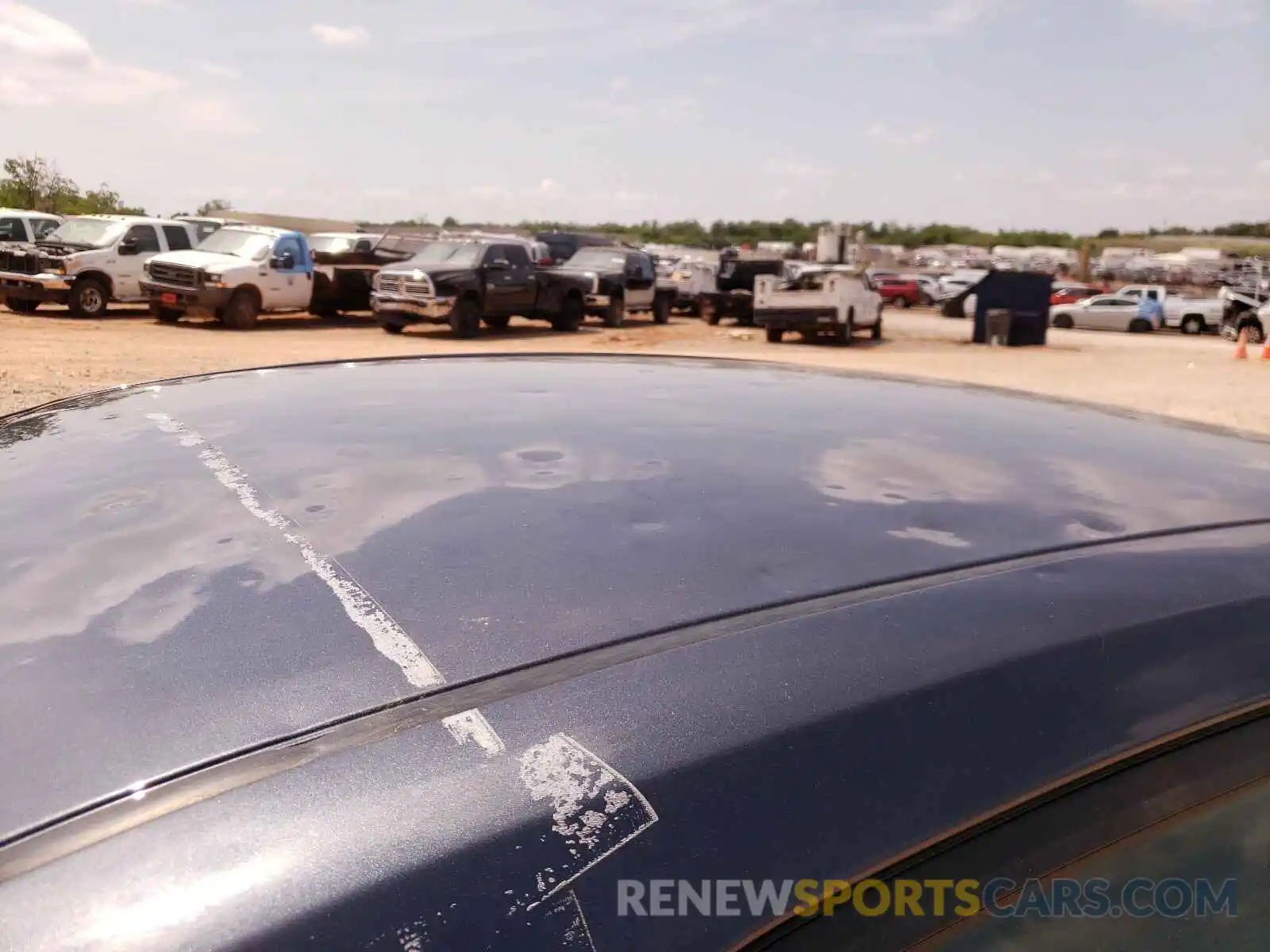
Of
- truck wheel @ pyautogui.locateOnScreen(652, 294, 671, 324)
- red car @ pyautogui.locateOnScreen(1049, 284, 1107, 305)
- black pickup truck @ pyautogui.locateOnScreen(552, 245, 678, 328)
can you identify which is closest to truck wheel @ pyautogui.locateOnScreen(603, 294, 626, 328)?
black pickup truck @ pyautogui.locateOnScreen(552, 245, 678, 328)

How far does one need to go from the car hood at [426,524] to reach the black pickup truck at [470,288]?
19985 millimetres

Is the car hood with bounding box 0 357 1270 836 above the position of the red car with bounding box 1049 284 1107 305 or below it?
above

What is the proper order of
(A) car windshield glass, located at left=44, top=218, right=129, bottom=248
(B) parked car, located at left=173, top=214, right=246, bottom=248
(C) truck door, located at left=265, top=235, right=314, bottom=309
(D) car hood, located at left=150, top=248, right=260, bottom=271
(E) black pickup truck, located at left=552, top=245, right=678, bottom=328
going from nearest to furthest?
(D) car hood, located at left=150, top=248, right=260, bottom=271
(A) car windshield glass, located at left=44, top=218, right=129, bottom=248
(C) truck door, located at left=265, top=235, right=314, bottom=309
(B) parked car, located at left=173, top=214, right=246, bottom=248
(E) black pickup truck, located at left=552, top=245, right=678, bottom=328

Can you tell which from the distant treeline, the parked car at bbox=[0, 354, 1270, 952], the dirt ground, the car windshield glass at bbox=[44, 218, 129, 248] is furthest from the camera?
the distant treeline

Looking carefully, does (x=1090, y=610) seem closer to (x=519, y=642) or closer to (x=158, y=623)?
(x=519, y=642)

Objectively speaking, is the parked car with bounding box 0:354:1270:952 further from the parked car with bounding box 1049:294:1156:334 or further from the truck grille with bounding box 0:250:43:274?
the parked car with bounding box 1049:294:1156:334

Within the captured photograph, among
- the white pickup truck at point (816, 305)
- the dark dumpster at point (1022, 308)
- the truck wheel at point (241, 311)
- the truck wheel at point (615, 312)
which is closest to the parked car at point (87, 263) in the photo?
the truck wheel at point (241, 311)

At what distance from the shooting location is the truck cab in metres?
21.3

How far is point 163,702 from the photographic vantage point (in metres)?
1.01

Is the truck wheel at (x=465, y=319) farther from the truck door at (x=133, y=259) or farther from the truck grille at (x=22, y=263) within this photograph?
the truck grille at (x=22, y=263)

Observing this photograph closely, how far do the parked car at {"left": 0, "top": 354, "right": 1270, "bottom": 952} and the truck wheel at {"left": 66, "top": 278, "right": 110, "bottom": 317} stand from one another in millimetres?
23317

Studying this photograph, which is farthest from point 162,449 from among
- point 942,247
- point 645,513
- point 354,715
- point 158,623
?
point 942,247

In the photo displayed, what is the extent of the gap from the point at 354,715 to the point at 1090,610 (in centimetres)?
85

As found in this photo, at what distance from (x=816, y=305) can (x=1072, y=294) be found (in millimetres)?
23429
